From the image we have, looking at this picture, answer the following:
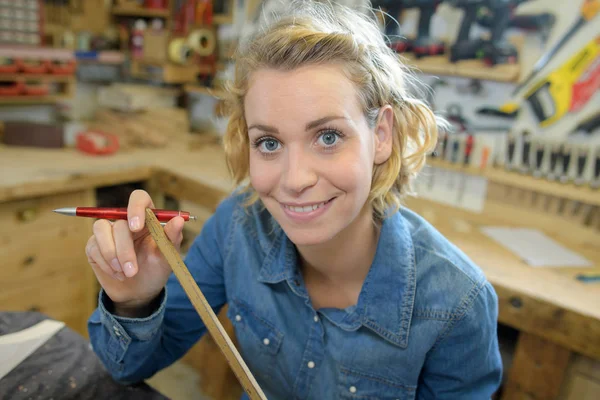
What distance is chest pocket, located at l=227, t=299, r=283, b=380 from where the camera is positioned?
3.22ft

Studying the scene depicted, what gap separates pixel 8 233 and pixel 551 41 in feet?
6.60

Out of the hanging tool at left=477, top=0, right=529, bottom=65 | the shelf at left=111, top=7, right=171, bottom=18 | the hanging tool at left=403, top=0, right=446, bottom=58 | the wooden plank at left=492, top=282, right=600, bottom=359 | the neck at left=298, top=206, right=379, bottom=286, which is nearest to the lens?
the neck at left=298, top=206, right=379, bottom=286

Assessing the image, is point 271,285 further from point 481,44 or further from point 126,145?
point 126,145

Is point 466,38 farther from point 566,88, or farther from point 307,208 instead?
point 307,208

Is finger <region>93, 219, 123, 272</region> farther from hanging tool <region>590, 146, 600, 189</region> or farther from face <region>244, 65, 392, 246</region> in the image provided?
hanging tool <region>590, 146, 600, 189</region>

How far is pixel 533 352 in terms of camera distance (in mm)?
1314

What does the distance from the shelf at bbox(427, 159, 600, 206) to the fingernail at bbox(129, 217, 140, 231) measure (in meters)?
1.41

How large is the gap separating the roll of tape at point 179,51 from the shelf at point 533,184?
4.46ft

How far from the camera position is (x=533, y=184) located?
1669mm

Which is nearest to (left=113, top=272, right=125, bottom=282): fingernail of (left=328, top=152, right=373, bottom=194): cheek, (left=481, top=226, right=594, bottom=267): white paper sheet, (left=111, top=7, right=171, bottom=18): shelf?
(left=328, top=152, right=373, bottom=194): cheek

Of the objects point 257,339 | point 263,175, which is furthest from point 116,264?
point 257,339

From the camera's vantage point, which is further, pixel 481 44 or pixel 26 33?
pixel 26 33

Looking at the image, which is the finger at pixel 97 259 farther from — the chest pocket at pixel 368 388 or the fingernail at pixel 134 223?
the chest pocket at pixel 368 388

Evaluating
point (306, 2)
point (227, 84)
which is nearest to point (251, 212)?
point (227, 84)
